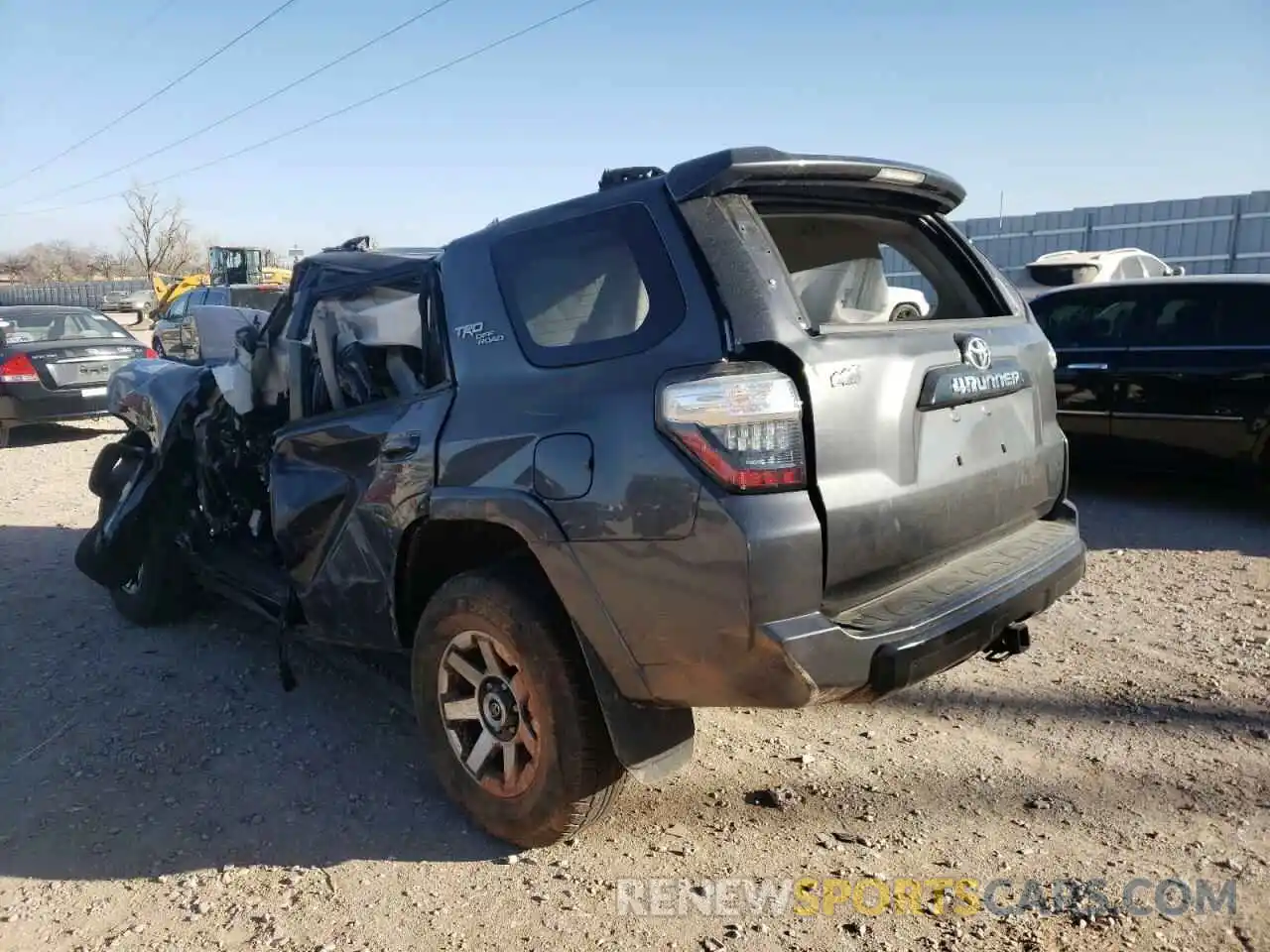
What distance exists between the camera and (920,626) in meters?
2.60

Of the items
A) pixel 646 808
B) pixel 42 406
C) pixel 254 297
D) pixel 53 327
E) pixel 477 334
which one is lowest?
pixel 646 808

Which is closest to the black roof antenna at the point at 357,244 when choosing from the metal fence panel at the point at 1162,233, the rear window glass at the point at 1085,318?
the rear window glass at the point at 1085,318

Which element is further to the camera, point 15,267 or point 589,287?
point 15,267

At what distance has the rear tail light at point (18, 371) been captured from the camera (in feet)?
36.0

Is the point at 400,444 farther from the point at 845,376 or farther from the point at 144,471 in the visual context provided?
the point at 144,471

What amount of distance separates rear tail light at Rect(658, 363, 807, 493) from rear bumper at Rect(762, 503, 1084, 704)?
37 cm

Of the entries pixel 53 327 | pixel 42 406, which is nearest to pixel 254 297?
pixel 53 327

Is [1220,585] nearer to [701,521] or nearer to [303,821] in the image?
[701,521]

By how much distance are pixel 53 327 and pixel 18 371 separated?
3.47ft

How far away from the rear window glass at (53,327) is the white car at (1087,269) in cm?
1114

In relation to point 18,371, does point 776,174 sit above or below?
above

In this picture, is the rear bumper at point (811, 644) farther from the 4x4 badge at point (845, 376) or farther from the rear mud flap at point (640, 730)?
the 4x4 badge at point (845, 376)

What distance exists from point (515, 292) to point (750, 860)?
75.2 inches

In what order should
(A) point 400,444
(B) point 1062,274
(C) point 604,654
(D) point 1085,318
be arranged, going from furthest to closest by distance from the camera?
(B) point 1062,274, (D) point 1085,318, (A) point 400,444, (C) point 604,654
